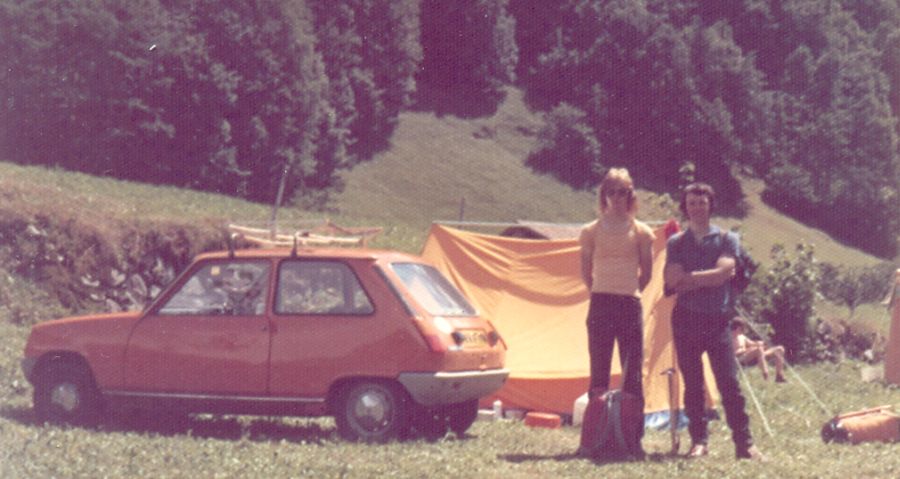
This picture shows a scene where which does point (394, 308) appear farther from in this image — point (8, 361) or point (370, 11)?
point (370, 11)

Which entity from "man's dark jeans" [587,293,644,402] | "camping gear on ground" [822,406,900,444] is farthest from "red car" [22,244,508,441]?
"camping gear on ground" [822,406,900,444]

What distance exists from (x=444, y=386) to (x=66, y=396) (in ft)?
9.83

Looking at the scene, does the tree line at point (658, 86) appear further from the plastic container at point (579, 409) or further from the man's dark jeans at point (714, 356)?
the man's dark jeans at point (714, 356)

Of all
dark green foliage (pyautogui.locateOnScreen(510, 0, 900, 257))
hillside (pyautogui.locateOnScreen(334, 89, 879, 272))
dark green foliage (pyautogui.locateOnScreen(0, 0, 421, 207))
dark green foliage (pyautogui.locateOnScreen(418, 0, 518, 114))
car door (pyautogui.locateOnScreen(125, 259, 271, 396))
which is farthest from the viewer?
dark green foliage (pyautogui.locateOnScreen(418, 0, 518, 114))

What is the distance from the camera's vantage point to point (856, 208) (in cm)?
6384

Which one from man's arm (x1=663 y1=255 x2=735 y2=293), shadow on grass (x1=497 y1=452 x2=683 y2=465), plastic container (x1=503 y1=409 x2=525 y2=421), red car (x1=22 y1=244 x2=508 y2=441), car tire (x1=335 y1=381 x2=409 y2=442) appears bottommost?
plastic container (x1=503 y1=409 x2=525 y2=421)

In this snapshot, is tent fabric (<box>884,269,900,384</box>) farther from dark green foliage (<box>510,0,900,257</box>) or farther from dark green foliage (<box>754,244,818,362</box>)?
dark green foliage (<box>510,0,900,257</box>)

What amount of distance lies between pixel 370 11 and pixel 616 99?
14.5 m

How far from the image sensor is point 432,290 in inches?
451

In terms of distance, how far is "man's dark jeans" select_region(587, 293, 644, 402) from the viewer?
32.9 ft

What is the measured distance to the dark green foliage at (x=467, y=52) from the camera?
63.6 m

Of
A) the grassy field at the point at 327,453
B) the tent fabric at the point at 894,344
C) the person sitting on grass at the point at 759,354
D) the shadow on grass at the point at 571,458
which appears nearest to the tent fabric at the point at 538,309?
the grassy field at the point at 327,453

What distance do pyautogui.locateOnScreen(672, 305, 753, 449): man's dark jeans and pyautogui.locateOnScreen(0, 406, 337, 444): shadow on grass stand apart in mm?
2593

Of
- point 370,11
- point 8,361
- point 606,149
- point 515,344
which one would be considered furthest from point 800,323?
point 606,149
